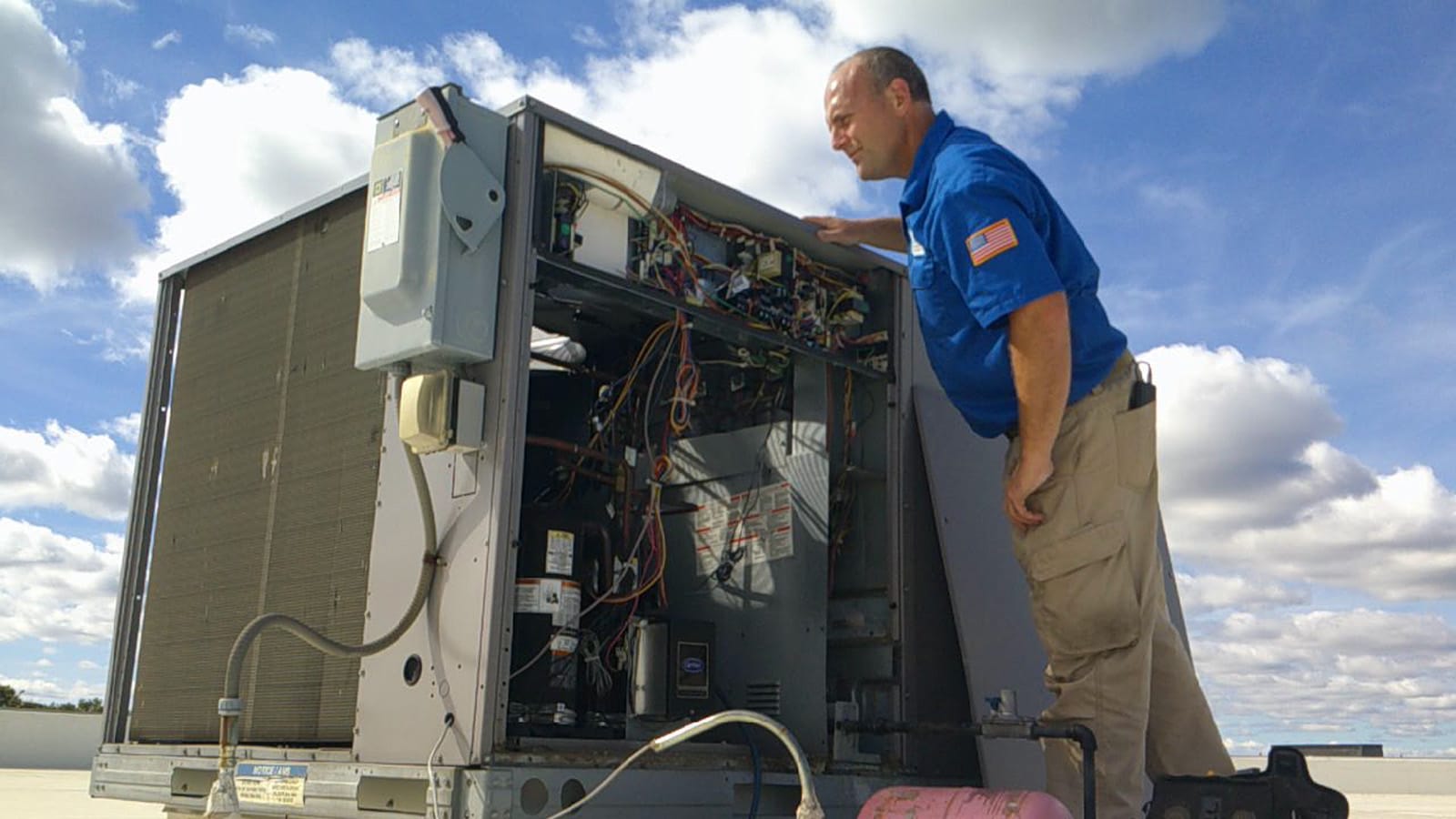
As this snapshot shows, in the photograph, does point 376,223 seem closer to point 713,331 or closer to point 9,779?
point 713,331

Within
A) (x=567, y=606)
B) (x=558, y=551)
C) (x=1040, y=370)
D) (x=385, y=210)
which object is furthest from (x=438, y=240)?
(x=1040, y=370)

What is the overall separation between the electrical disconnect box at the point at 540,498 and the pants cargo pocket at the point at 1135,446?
0.93 metres

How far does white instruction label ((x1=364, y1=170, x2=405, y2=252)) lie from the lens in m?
2.83

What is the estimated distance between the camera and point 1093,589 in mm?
2686

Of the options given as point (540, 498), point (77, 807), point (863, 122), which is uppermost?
point (863, 122)

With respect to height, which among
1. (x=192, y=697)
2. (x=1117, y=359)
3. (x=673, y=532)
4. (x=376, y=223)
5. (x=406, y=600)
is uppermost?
(x=376, y=223)

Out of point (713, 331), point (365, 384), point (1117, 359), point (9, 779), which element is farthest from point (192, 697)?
point (9, 779)

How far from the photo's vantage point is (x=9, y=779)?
13.3m

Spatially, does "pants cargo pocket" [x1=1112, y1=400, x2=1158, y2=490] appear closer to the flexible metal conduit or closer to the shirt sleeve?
the shirt sleeve

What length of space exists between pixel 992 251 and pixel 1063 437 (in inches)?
18.2

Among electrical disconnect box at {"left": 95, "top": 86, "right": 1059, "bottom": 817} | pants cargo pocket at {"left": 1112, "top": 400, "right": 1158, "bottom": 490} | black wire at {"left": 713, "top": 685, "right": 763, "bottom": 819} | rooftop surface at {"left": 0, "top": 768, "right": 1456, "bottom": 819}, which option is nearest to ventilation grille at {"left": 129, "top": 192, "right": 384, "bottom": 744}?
electrical disconnect box at {"left": 95, "top": 86, "right": 1059, "bottom": 817}

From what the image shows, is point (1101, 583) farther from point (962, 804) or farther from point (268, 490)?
point (268, 490)

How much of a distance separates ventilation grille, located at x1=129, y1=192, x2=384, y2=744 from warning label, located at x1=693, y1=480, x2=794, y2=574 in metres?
1.09

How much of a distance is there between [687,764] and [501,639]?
586mm
